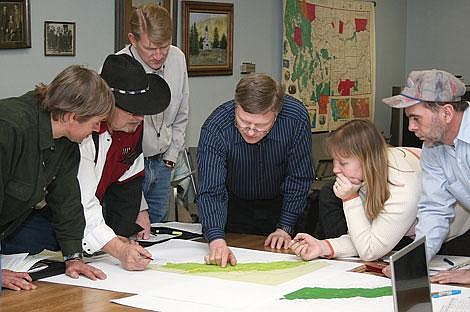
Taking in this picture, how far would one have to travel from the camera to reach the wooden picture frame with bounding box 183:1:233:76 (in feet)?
16.7

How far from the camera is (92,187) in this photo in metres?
2.81

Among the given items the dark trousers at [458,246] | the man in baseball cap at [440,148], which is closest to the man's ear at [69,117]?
the man in baseball cap at [440,148]

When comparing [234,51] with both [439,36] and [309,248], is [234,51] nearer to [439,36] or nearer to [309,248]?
[309,248]

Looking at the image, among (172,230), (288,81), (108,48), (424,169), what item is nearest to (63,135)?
(172,230)

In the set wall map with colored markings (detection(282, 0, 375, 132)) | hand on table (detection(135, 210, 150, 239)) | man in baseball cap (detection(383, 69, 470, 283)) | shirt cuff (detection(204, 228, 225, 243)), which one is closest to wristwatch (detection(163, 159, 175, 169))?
hand on table (detection(135, 210, 150, 239))

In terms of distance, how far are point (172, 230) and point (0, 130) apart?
1185mm

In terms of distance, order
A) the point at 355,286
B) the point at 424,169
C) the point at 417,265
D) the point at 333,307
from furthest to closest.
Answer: the point at 424,169, the point at 355,286, the point at 333,307, the point at 417,265

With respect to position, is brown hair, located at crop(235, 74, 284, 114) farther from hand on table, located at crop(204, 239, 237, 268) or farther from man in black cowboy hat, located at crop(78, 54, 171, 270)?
hand on table, located at crop(204, 239, 237, 268)

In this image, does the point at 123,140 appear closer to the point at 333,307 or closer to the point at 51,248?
the point at 51,248

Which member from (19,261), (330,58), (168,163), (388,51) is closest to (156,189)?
(168,163)

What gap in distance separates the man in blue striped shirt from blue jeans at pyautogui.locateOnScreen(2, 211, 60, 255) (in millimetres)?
565

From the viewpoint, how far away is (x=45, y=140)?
247 cm

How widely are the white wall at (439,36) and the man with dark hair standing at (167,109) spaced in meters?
4.34

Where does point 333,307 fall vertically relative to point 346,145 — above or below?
below
